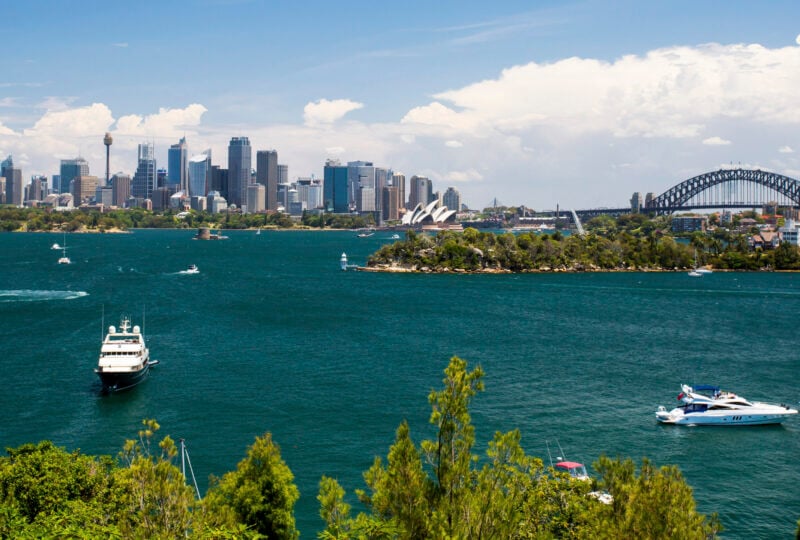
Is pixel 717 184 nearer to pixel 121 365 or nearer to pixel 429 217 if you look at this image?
pixel 429 217

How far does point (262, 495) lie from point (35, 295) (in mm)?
46894

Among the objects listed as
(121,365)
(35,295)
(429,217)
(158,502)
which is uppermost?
(429,217)

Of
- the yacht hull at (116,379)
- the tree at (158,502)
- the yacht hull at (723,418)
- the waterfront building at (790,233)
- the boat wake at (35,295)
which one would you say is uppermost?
the waterfront building at (790,233)

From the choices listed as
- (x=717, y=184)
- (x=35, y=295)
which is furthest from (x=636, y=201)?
(x=35, y=295)

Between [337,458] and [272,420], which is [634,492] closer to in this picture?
[337,458]

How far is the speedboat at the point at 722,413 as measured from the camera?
2372 centimetres

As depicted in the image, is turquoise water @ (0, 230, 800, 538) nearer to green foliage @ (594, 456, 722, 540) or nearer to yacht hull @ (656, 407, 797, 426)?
yacht hull @ (656, 407, 797, 426)

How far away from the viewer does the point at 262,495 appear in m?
11.7

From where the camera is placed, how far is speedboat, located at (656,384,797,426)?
23.7 m

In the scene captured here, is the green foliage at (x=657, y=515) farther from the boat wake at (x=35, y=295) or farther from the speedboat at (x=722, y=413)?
the boat wake at (x=35, y=295)

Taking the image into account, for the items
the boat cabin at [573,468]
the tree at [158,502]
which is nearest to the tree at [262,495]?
the tree at [158,502]

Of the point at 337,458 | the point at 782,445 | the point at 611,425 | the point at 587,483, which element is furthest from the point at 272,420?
the point at 782,445

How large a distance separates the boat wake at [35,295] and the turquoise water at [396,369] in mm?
337

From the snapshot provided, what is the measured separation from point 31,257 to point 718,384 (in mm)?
82659
